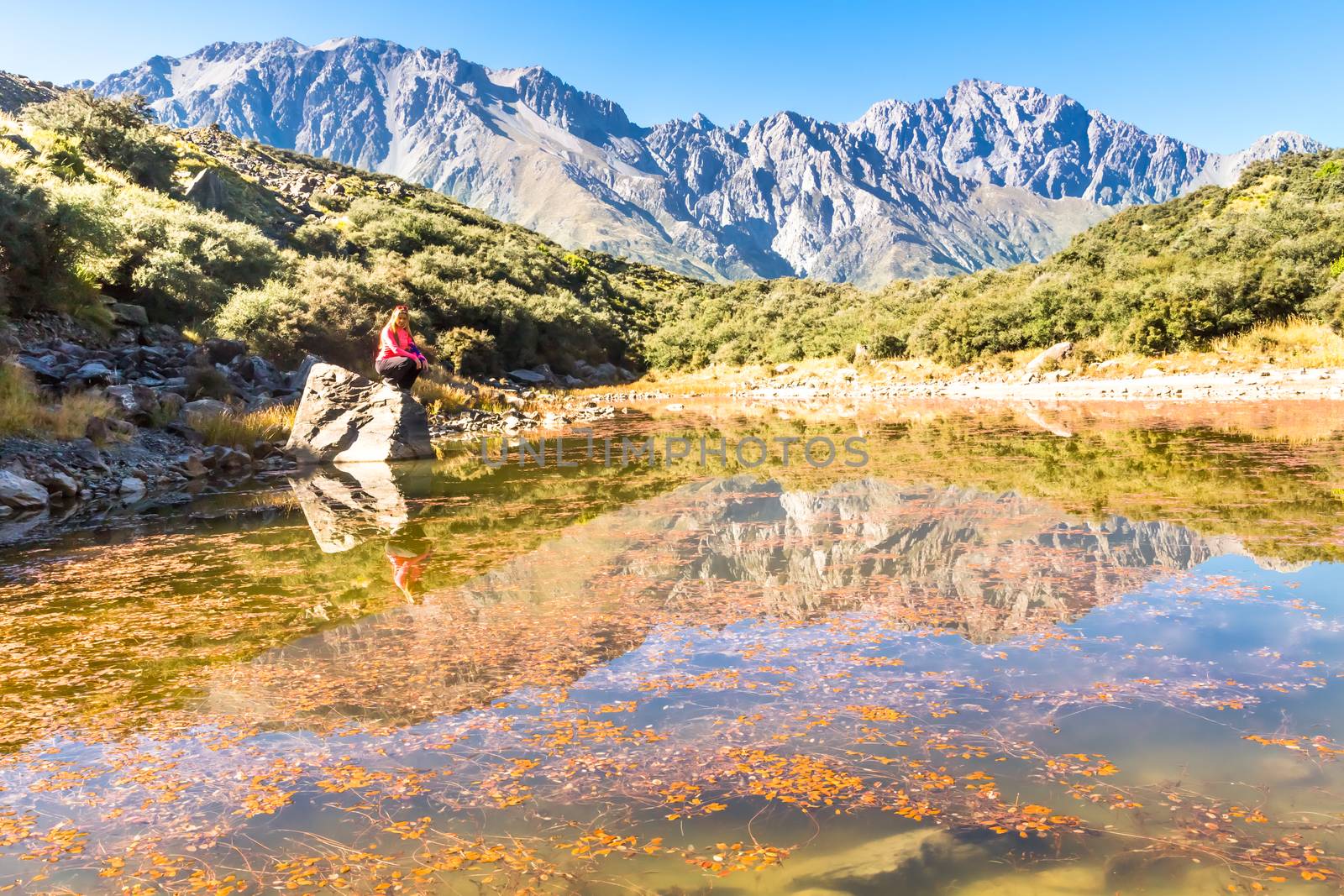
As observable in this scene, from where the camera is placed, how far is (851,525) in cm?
998

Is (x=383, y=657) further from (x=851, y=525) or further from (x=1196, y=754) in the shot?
(x=851, y=525)

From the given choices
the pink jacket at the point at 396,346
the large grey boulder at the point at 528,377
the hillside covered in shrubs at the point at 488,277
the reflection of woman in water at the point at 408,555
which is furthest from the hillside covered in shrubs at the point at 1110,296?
the reflection of woman in water at the point at 408,555

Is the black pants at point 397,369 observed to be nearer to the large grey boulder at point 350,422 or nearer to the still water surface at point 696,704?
the large grey boulder at point 350,422

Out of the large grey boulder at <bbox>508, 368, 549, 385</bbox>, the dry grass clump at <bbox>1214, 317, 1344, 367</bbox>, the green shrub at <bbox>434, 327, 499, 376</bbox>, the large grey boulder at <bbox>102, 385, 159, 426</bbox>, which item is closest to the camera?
the large grey boulder at <bbox>102, 385, 159, 426</bbox>

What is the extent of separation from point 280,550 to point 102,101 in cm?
4345

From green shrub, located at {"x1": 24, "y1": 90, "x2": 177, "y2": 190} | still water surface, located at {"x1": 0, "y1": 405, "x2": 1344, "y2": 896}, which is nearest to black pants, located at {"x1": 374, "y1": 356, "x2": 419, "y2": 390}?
still water surface, located at {"x1": 0, "y1": 405, "x2": 1344, "y2": 896}

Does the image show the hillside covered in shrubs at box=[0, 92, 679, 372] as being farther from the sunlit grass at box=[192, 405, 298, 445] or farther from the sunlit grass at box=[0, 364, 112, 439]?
the sunlit grass at box=[192, 405, 298, 445]

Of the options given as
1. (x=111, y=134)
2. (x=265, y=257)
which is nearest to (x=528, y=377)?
(x=265, y=257)

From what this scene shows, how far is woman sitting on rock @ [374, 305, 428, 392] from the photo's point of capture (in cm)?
1964

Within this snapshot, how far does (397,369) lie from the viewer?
64.5ft

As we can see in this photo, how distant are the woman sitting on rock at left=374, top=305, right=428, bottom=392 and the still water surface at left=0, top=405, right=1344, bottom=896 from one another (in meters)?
9.44

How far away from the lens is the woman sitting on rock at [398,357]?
773 inches

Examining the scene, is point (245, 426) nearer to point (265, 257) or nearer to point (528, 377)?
point (265, 257)

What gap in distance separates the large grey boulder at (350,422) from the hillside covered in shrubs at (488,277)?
22.0ft
